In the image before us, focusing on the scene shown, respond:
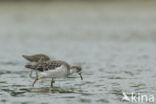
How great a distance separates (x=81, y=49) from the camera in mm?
30516

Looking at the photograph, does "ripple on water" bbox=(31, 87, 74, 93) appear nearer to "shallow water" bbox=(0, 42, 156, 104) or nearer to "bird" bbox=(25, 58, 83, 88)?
"shallow water" bbox=(0, 42, 156, 104)

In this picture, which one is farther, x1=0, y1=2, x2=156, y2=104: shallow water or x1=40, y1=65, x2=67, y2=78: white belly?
x1=40, y1=65, x2=67, y2=78: white belly

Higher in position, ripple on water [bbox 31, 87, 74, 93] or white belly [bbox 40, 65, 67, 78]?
white belly [bbox 40, 65, 67, 78]

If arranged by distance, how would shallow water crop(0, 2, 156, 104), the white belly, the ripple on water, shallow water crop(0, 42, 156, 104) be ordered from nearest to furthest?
1. shallow water crop(0, 42, 156, 104)
2. shallow water crop(0, 2, 156, 104)
3. the ripple on water
4. the white belly

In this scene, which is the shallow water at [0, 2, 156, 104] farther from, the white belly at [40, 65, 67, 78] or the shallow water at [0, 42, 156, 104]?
the white belly at [40, 65, 67, 78]

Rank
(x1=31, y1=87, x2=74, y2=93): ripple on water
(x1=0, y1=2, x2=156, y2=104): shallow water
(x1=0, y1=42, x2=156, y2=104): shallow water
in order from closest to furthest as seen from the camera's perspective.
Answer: (x1=0, y1=42, x2=156, y2=104): shallow water < (x1=0, y1=2, x2=156, y2=104): shallow water < (x1=31, y1=87, x2=74, y2=93): ripple on water

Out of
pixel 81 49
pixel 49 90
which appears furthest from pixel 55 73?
pixel 81 49

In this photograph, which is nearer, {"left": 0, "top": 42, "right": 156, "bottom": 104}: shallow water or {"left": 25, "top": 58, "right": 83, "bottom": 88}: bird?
{"left": 0, "top": 42, "right": 156, "bottom": 104}: shallow water

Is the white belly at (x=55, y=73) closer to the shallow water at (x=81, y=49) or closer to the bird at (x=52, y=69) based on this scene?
the bird at (x=52, y=69)

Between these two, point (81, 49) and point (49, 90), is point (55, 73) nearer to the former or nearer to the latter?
point (49, 90)

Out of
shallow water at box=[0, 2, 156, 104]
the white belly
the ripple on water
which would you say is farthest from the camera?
the white belly

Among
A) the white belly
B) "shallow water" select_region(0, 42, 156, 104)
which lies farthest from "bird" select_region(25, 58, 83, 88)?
"shallow water" select_region(0, 42, 156, 104)

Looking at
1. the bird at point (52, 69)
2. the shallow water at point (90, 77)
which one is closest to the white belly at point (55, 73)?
the bird at point (52, 69)

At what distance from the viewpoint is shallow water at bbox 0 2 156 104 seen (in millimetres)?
16562
